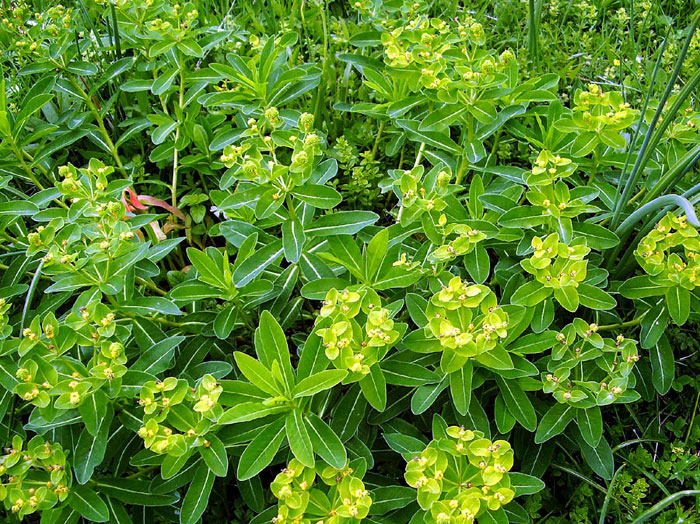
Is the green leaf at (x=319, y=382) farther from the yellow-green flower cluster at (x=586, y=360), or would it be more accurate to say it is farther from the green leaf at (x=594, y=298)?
the green leaf at (x=594, y=298)

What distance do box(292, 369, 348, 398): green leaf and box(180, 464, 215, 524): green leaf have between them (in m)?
0.32

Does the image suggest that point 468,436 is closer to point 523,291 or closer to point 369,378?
point 369,378

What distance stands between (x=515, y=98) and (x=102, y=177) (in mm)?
1318

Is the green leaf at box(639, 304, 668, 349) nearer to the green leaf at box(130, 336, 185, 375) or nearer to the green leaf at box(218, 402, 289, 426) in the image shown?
the green leaf at box(218, 402, 289, 426)

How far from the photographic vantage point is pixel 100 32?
10.1 ft

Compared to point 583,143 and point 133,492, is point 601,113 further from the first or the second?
point 133,492

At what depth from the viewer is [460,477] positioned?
1535 mm

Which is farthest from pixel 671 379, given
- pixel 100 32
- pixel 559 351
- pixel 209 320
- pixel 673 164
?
pixel 100 32

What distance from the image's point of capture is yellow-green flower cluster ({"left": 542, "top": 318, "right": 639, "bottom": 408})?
161cm

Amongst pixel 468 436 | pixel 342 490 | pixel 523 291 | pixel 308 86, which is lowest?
pixel 342 490

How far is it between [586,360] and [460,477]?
49 cm

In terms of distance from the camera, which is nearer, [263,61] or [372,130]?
[263,61]

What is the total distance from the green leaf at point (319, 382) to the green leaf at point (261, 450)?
0.11 m

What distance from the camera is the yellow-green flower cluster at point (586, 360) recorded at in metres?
1.61
